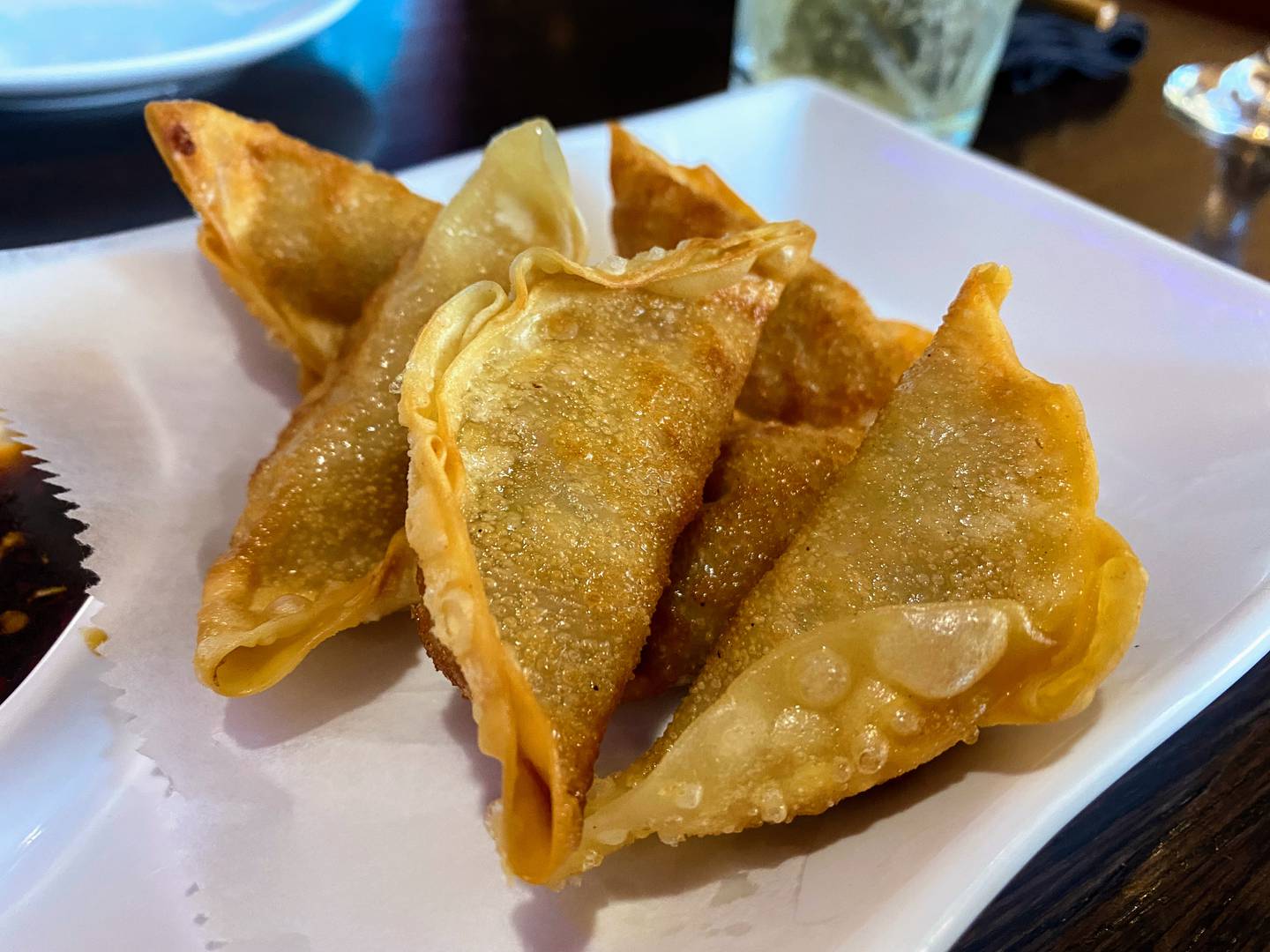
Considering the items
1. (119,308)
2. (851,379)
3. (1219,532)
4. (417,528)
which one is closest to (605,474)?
(417,528)

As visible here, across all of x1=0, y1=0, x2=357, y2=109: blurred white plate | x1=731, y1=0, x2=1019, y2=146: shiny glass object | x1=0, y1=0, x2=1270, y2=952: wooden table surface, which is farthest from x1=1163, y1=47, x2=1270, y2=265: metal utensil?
x1=0, y1=0, x2=357, y2=109: blurred white plate

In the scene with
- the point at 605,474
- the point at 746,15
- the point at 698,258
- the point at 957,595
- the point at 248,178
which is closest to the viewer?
the point at 957,595

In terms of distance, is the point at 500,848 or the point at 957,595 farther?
the point at 957,595

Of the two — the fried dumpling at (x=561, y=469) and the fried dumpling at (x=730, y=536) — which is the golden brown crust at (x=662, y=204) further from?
the fried dumpling at (x=730, y=536)

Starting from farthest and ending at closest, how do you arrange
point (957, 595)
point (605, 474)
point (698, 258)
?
point (698, 258), point (605, 474), point (957, 595)

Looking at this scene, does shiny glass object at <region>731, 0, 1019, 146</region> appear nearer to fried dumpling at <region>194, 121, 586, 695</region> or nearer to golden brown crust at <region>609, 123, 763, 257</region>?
golden brown crust at <region>609, 123, 763, 257</region>

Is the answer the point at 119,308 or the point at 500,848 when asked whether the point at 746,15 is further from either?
the point at 500,848
